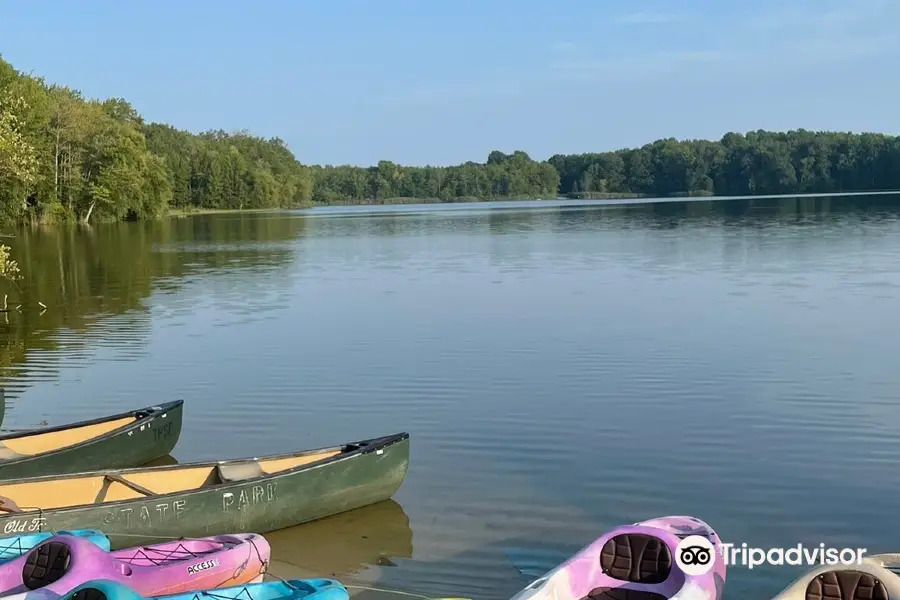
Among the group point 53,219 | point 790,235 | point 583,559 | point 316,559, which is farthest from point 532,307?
point 53,219

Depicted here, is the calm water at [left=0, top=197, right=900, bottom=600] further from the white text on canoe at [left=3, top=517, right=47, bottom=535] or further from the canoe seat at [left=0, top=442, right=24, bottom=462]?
the canoe seat at [left=0, top=442, right=24, bottom=462]

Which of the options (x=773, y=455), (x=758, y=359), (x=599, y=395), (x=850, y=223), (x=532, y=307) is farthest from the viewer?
(x=850, y=223)

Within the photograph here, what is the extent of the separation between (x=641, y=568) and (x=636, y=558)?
3.4 inches

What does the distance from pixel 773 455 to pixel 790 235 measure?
4168 cm

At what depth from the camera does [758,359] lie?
18.6m

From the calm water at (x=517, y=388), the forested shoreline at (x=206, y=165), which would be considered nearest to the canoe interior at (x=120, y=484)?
the calm water at (x=517, y=388)

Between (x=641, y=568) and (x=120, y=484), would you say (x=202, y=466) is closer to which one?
(x=120, y=484)

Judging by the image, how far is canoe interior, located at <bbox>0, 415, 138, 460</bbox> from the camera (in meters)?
11.8

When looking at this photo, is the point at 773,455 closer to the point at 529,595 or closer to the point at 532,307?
the point at 529,595

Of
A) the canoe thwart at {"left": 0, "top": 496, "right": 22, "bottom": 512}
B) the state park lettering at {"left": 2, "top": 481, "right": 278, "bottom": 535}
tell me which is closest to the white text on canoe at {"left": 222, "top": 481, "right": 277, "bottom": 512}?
the state park lettering at {"left": 2, "top": 481, "right": 278, "bottom": 535}

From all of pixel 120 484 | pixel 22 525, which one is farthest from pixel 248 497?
pixel 22 525

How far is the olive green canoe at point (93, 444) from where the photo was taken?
11164mm

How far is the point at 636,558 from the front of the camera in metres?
7.65

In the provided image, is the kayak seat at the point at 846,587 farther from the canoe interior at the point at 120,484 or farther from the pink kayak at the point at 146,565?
the canoe interior at the point at 120,484
